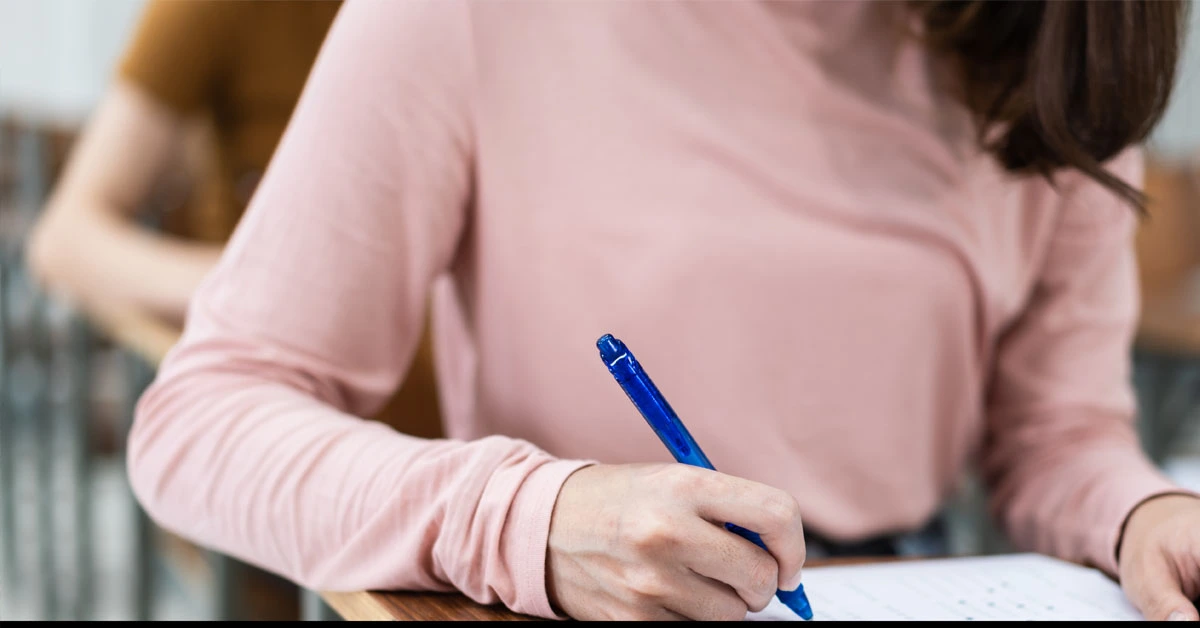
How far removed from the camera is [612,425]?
52 centimetres

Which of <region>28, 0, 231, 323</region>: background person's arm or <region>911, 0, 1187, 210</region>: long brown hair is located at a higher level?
<region>28, 0, 231, 323</region>: background person's arm

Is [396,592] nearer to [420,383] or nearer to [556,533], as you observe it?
[556,533]

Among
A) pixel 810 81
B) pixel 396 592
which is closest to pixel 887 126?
pixel 810 81

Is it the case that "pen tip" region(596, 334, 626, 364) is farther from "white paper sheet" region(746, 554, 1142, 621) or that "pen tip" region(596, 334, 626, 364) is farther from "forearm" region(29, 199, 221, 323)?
"forearm" region(29, 199, 221, 323)

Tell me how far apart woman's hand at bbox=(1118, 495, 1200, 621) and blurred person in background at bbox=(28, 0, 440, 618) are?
475 millimetres

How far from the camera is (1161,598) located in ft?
1.39

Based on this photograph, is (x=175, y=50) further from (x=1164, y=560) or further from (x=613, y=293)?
(x=1164, y=560)

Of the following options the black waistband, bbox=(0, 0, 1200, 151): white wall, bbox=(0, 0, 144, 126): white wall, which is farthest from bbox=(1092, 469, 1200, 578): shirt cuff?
bbox=(0, 0, 144, 126): white wall

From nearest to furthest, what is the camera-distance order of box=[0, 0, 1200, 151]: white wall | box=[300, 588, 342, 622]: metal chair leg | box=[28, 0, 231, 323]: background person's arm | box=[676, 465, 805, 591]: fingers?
1. box=[676, 465, 805, 591]: fingers
2. box=[300, 588, 342, 622]: metal chair leg
3. box=[28, 0, 231, 323]: background person's arm
4. box=[0, 0, 1200, 151]: white wall

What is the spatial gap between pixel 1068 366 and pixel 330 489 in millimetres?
478

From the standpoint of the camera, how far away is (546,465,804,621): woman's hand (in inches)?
13.4

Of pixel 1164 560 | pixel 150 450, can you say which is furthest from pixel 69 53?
pixel 1164 560

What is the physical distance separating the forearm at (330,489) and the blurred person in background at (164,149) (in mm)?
332

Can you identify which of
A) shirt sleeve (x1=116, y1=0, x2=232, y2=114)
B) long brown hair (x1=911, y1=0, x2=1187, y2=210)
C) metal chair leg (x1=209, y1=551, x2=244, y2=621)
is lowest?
metal chair leg (x1=209, y1=551, x2=244, y2=621)
